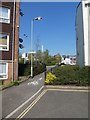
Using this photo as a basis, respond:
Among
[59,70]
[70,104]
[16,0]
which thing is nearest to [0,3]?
[16,0]

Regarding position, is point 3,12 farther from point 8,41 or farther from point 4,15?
point 8,41

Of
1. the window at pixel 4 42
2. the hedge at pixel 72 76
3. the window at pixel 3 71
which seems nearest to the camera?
the hedge at pixel 72 76

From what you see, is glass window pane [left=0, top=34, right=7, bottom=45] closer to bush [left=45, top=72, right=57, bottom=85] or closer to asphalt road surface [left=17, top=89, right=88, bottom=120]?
bush [left=45, top=72, right=57, bottom=85]

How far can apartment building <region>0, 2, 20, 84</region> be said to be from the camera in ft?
87.0

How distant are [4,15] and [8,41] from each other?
8.62 ft

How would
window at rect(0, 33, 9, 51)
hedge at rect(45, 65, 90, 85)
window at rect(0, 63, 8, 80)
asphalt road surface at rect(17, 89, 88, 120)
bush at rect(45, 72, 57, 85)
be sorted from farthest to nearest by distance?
1. window at rect(0, 33, 9, 51)
2. window at rect(0, 63, 8, 80)
3. bush at rect(45, 72, 57, 85)
4. hedge at rect(45, 65, 90, 85)
5. asphalt road surface at rect(17, 89, 88, 120)

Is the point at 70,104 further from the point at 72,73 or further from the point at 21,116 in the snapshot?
the point at 72,73

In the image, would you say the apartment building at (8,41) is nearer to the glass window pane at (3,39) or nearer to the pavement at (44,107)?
the glass window pane at (3,39)

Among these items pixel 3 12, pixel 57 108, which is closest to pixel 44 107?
pixel 57 108

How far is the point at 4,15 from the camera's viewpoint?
2677cm

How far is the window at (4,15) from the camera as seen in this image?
87.0ft

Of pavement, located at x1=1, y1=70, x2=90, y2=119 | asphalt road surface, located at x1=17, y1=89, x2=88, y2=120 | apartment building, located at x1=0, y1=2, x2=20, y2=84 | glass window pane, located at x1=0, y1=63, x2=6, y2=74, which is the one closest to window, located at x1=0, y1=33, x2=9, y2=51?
apartment building, located at x1=0, y1=2, x2=20, y2=84

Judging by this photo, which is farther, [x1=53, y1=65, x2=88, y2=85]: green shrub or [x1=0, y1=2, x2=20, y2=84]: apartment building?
[x1=0, y1=2, x2=20, y2=84]: apartment building

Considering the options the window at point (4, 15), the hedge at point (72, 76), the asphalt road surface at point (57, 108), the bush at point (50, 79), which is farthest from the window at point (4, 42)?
the asphalt road surface at point (57, 108)
